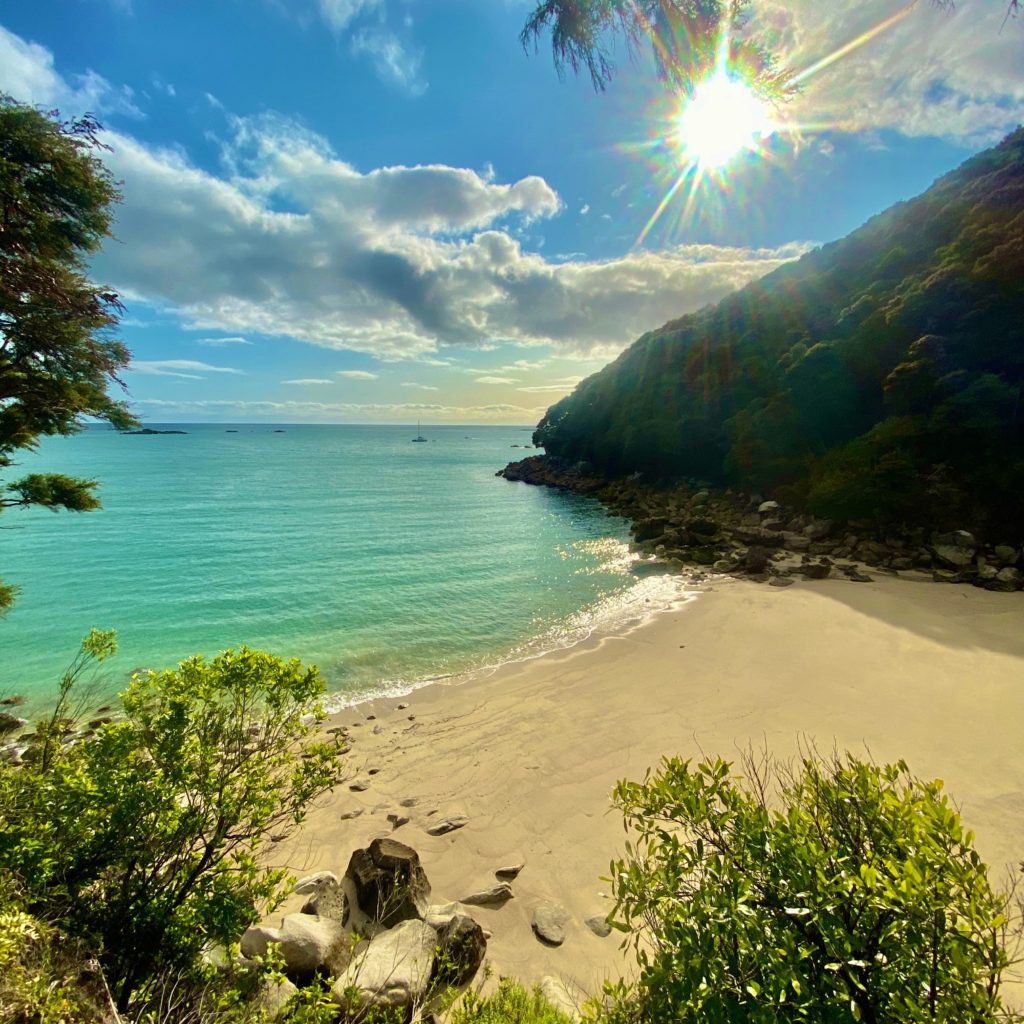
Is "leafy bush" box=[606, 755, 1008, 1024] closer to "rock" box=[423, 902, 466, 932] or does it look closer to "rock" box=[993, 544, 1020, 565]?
"rock" box=[423, 902, 466, 932]

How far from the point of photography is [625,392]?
163 ft

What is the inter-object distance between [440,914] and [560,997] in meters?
1.36

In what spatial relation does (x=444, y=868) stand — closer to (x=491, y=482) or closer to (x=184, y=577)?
(x=184, y=577)

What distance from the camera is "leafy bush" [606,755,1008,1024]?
191 centimetres

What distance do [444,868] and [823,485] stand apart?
25.2 meters

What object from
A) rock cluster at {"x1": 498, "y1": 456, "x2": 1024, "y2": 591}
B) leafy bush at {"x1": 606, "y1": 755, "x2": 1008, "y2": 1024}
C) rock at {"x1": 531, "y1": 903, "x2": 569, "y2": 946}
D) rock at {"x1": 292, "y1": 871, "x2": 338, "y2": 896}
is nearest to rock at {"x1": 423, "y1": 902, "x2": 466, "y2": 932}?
rock at {"x1": 531, "y1": 903, "x2": 569, "y2": 946}

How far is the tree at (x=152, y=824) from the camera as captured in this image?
2873 mm

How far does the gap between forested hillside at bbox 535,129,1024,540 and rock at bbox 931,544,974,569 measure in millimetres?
2666

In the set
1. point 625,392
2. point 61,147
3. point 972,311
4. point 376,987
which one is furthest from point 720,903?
point 625,392

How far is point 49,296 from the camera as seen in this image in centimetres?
825

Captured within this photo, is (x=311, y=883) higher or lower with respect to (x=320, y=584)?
higher

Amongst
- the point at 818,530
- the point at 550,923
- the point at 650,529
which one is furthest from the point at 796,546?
the point at 550,923

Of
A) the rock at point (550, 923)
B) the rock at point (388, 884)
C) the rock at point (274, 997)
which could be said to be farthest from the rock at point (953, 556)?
the rock at point (274, 997)

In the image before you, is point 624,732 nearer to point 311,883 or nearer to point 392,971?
point 311,883
